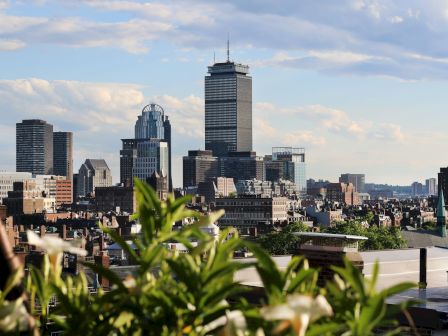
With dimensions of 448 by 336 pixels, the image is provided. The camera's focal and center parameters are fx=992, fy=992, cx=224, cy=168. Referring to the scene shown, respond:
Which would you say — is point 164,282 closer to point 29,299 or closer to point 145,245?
point 145,245

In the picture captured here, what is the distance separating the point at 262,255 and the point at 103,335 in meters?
0.84

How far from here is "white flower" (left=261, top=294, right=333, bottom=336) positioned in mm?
3588

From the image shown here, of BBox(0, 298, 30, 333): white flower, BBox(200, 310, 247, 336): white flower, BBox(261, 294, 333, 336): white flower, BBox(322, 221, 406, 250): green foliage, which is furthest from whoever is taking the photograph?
BBox(322, 221, 406, 250): green foliage

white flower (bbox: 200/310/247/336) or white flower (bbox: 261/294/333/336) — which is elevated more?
white flower (bbox: 261/294/333/336)

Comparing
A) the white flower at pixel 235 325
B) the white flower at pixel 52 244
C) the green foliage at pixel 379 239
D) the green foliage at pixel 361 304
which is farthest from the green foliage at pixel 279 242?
the white flower at pixel 235 325

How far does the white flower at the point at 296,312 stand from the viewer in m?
3.59

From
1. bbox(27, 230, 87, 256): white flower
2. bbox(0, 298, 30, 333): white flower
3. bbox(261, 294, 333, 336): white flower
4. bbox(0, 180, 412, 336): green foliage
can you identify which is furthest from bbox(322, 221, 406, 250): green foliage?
bbox(261, 294, 333, 336): white flower

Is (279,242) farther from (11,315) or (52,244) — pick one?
(11,315)

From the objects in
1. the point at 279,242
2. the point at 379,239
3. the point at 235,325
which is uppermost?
the point at 235,325

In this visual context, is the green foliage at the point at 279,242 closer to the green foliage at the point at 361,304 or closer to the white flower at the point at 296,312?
the green foliage at the point at 361,304

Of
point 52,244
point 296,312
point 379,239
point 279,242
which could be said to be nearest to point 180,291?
point 52,244

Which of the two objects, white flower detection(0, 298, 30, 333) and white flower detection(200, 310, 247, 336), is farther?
white flower detection(0, 298, 30, 333)

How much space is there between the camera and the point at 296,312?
3.62 metres

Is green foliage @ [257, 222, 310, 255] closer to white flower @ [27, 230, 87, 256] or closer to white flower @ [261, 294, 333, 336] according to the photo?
white flower @ [27, 230, 87, 256]
